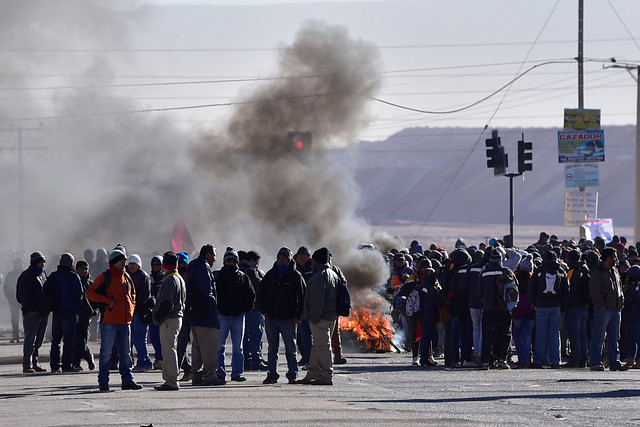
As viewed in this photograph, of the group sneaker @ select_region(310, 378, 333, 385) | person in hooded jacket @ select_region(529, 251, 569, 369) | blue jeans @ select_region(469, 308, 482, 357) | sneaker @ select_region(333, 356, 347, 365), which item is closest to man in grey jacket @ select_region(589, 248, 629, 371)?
person in hooded jacket @ select_region(529, 251, 569, 369)

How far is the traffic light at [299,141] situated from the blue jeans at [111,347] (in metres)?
18.8

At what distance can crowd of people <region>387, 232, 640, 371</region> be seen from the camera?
15914 millimetres

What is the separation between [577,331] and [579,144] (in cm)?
1561

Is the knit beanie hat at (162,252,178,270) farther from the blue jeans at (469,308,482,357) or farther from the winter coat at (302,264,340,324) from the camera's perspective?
the blue jeans at (469,308,482,357)

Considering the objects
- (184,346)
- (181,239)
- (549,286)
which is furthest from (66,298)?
(181,239)

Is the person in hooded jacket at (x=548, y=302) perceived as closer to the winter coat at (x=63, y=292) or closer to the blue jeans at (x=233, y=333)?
the blue jeans at (x=233, y=333)

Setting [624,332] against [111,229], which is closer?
→ [624,332]

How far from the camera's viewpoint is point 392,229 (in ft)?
431

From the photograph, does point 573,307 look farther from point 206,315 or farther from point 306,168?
point 306,168

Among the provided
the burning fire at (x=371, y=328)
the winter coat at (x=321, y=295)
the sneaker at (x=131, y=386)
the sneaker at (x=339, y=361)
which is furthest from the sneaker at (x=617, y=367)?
the sneaker at (x=131, y=386)

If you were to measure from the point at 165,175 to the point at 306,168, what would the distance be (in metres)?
9.41

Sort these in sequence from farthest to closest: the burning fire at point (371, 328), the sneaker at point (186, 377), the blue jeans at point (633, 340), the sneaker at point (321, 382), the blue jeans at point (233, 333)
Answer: the burning fire at point (371, 328), the blue jeans at point (633, 340), the sneaker at point (186, 377), the blue jeans at point (233, 333), the sneaker at point (321, 382)

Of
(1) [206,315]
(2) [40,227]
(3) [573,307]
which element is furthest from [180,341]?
(2) [40,227]

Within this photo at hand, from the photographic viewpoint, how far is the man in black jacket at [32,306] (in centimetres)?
1639
